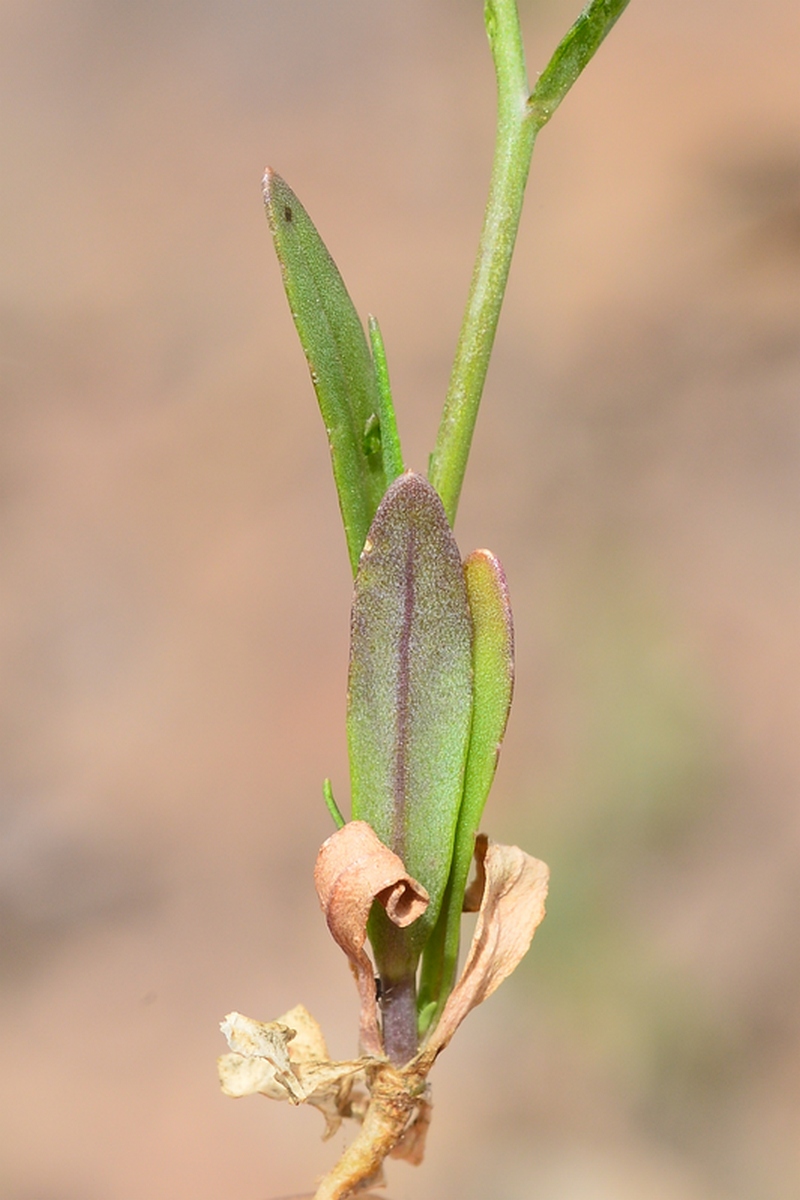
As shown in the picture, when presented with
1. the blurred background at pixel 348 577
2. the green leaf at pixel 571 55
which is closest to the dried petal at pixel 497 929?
the green leaf at pixel 571 55

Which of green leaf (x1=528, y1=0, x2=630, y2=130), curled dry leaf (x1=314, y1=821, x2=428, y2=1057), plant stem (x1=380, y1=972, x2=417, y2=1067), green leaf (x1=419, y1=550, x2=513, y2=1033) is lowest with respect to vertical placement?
plant stem (x1=380, y1=972, x2=417, y2=1067)

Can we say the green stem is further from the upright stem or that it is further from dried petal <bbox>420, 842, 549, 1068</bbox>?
dried petal <bbox>420, 842, 549, 1068</bbox>

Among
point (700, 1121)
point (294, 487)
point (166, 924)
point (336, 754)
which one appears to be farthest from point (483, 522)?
point (700, 1121)

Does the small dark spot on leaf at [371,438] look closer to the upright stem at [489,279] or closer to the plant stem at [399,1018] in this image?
the upright stem at [489,279]

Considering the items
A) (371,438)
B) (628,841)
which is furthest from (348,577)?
(371,438)

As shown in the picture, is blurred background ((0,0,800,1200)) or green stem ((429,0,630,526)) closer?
green stem ((429,0,630,526))

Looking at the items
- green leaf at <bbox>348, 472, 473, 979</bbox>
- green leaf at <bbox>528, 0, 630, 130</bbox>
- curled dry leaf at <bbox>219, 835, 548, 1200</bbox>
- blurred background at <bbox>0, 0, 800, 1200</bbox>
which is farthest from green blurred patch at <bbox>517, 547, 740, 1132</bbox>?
green leaf at <bbox>528, 0, 630, 130</bbox>

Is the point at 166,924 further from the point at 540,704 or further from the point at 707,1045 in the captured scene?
the point at 707,1045
